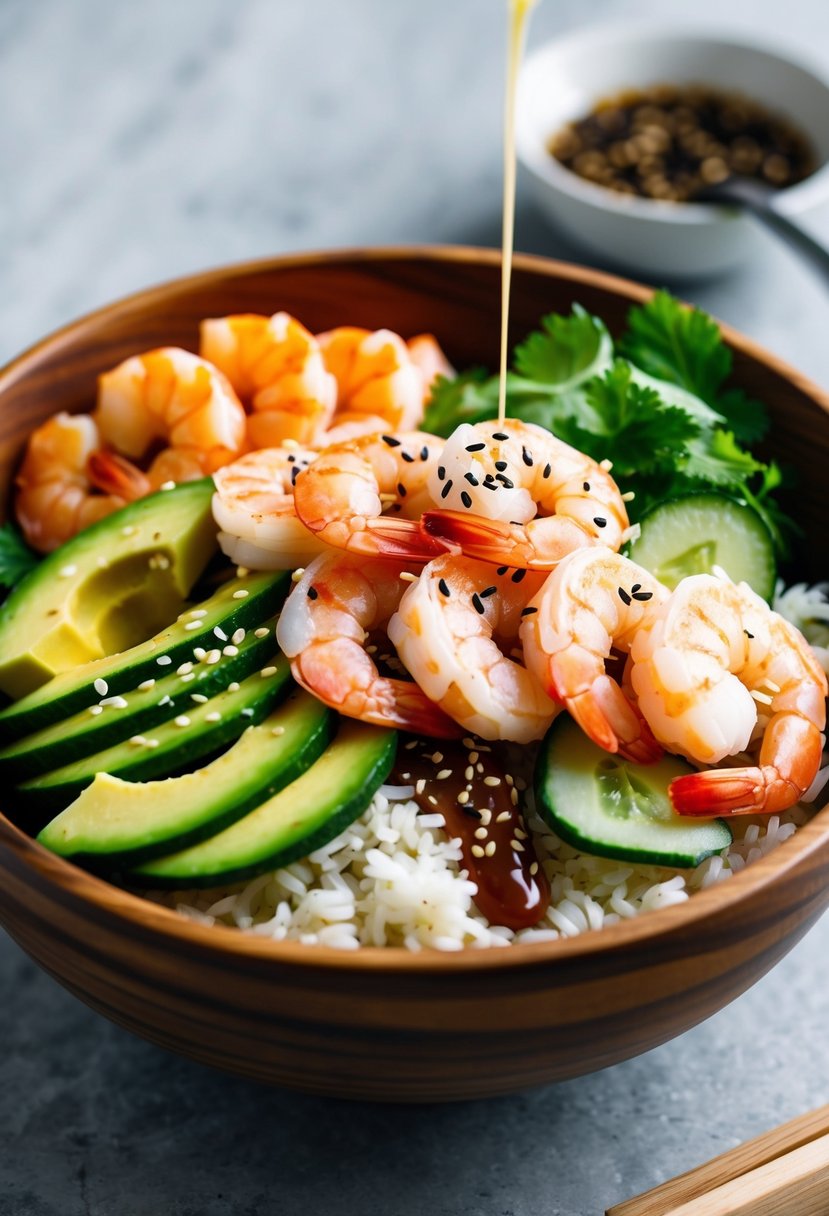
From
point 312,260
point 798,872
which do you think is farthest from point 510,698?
point 312,260

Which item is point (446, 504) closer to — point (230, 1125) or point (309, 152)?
point (230, 1125)

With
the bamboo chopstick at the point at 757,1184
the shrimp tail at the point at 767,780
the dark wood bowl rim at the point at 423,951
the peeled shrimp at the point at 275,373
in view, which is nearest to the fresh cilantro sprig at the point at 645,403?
the peeled shrimp at the point at 275,373

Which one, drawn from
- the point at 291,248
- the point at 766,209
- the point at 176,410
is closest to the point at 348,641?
the point at 176,410

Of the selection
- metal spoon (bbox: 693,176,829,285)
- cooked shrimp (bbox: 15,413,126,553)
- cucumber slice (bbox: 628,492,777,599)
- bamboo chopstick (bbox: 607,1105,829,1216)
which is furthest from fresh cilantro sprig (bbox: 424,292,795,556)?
bamboo chopstick (bbox: 607,1105,829,1216)

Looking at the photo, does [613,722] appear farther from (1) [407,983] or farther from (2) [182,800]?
(2) [182,800]

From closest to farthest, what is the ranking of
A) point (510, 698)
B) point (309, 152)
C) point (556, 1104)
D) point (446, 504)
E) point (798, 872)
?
point (798, 872), point (510, 698), point (446, 504), point (556, 1104), point (309, 152)

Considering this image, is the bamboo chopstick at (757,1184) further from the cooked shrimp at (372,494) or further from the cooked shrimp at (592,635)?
the cooked shrimp at (372,494)
